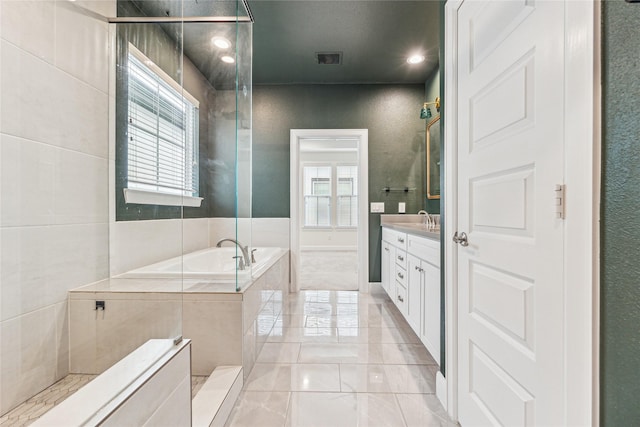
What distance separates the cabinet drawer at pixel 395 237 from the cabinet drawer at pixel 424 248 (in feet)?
0.50

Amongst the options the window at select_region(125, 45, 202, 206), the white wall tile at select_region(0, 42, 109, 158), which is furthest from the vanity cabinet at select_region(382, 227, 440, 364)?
the white wall tile at select_region(0, 42, 109, 158)

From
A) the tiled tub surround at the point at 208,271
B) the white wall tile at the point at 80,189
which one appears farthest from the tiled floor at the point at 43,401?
the white wall tile at the point at 80,189

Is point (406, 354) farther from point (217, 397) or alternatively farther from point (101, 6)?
point (101, 6)

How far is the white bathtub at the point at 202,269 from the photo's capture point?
1.75 meters

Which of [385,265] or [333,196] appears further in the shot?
[333,196]

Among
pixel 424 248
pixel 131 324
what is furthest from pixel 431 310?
pixel 131 324

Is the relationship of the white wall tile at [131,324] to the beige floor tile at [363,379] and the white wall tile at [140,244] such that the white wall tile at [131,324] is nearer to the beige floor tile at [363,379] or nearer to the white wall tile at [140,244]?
the white wall tile at [140,244]

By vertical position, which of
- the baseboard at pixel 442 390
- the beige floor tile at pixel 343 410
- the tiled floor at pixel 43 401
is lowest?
the beige floor tile at pixel 343 410

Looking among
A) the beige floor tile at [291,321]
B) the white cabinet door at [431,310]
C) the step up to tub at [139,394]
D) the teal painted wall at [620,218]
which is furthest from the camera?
the beige floor tile at [291,321]

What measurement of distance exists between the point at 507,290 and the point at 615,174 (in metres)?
0.51

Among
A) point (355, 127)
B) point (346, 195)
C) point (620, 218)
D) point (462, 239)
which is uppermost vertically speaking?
point (355, 127)

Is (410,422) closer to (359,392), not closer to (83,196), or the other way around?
(359,392)

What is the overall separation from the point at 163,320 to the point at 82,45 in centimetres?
152

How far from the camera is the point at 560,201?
77 centimetres
